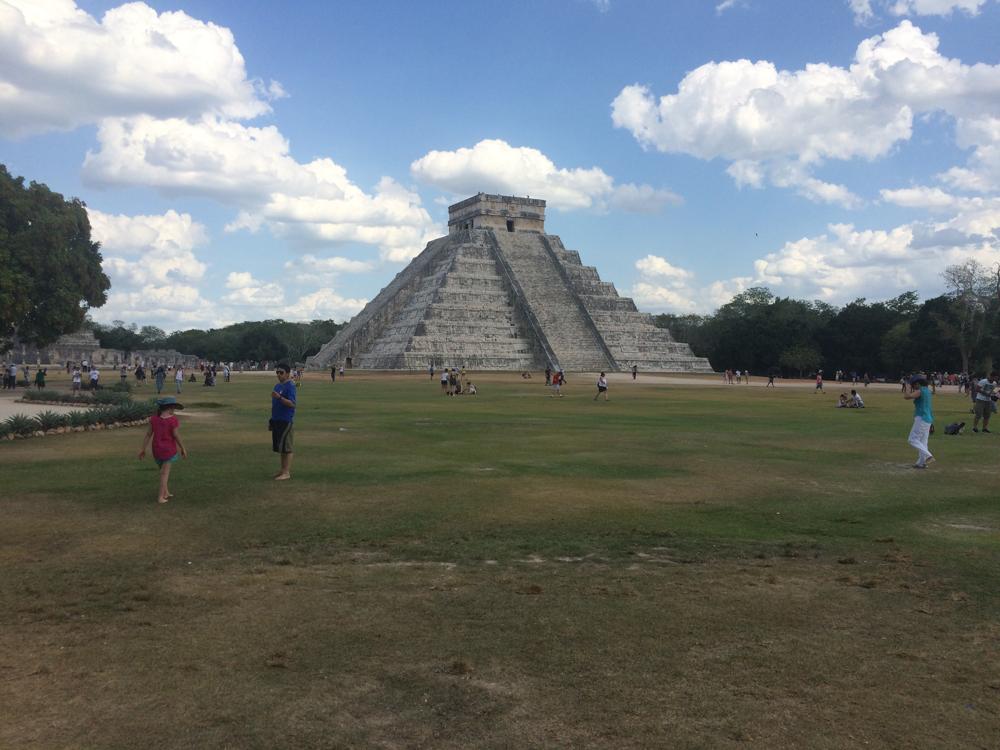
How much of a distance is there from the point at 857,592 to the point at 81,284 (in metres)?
34.5

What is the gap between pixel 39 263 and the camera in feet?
101

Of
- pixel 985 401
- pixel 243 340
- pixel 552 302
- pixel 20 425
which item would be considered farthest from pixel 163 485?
pixel 243 340

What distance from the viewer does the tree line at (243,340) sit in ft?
344

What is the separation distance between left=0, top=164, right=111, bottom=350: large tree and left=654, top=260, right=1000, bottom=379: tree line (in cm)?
5819

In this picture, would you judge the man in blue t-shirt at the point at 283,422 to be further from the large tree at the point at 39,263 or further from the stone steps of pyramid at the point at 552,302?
the stone steps of pyramid at the point at 552,302

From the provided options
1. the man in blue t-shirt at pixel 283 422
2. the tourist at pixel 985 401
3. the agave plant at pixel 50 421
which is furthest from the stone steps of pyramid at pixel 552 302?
the man in blue t-shirt at pixel 283 422

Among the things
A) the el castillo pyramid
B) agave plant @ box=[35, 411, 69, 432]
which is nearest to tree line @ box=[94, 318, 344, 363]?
the el castillo pyramid

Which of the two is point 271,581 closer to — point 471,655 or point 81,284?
point 471,655

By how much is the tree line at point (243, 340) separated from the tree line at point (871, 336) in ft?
172

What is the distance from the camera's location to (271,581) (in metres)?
5.93

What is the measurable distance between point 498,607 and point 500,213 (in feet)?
242

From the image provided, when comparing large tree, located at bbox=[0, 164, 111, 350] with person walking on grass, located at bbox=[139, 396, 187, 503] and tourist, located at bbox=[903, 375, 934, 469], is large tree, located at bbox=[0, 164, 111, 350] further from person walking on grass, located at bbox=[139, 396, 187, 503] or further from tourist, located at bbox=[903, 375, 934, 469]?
tourist, located at bbox=[903, 375, 934, 469]

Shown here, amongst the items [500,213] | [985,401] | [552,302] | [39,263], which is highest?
[500,213]

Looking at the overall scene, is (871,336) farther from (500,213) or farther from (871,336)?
(500,213)
